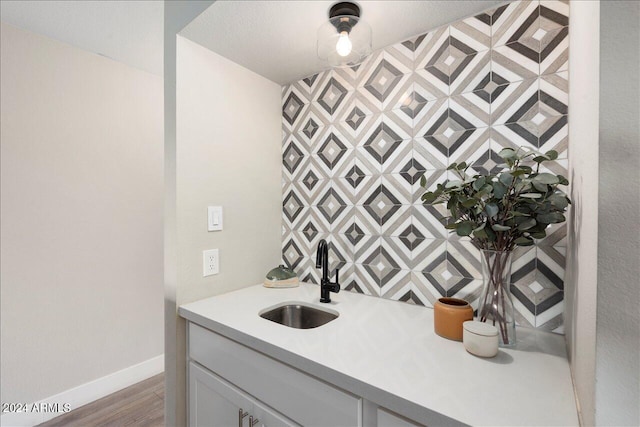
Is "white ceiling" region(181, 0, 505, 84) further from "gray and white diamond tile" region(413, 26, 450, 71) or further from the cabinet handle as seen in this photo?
the cabinet handle

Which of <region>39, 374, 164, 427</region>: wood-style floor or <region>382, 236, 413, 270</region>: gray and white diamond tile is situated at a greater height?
<region>382, 236, 413, 270</region>: gray and white diamond tile

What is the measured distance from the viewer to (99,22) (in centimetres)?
160

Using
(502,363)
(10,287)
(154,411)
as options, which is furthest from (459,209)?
(10,287)

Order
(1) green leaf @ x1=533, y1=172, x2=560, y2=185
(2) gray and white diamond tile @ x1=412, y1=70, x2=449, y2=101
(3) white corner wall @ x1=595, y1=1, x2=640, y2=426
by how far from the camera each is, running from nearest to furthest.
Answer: (3) white corner wall @ x1=595, y1=1, x2=640, y2=426 < (1) green leaf @ x1=533, y1=172, x2=560, y2=185 < (2) gray and white diamond tile @ x1=412, y1=70, x2=449, y2=101

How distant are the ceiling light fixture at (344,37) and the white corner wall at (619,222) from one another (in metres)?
0.82

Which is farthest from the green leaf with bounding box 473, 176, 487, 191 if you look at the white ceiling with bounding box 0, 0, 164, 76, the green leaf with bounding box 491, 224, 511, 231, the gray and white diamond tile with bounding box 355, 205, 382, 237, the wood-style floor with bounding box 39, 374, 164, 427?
the wood-style floor with bounding box 39, 374, 164, 427

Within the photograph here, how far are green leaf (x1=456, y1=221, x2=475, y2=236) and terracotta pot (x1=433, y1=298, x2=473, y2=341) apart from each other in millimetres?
252

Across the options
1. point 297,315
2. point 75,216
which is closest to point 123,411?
point 75,216

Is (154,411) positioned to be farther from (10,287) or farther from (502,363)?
(502,363)

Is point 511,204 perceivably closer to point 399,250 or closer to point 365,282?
point 399,250

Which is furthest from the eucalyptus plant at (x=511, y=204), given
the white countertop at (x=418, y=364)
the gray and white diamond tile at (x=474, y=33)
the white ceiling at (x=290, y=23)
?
the white ceiling at (x=290, y=23)

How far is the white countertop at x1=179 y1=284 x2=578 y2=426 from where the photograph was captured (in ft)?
1.91

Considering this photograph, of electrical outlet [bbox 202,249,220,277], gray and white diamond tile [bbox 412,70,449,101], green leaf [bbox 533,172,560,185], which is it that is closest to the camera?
green leaf [bbox 533,172,560,185]

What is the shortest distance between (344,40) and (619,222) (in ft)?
3.38
